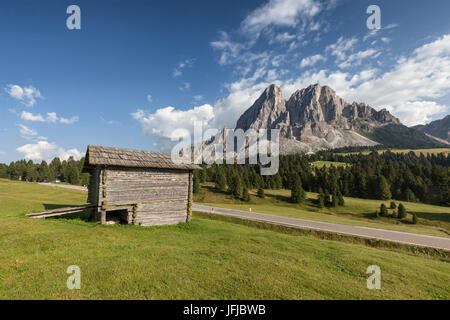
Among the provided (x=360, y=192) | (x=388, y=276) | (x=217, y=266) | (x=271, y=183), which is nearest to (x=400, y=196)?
(x=360, y=192)

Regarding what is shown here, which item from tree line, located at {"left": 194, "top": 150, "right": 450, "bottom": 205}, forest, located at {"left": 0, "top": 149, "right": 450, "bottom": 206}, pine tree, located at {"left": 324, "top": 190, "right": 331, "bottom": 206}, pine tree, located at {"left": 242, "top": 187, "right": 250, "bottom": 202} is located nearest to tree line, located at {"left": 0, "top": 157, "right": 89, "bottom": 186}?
forest, located at {"left": 0, "top": 149, "right": 450, "bottom": 206}

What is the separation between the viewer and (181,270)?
8680 mm

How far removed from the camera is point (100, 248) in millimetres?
10914

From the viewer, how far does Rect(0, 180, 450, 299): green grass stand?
7.02 metres

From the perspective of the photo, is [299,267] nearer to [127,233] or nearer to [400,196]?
[127,233]

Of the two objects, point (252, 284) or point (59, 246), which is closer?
point (252, 284)

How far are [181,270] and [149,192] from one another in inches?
476

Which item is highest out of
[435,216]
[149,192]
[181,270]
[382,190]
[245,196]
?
[149,192]

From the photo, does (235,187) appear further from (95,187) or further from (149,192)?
(95,187)

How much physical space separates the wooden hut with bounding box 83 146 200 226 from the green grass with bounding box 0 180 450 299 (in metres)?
4.02

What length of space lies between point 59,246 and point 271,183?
7746cm

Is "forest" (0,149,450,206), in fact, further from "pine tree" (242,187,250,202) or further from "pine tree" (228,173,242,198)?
"pine tree" (242,187,250,202)

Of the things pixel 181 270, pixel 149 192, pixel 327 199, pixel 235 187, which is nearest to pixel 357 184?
pixel 327 199
